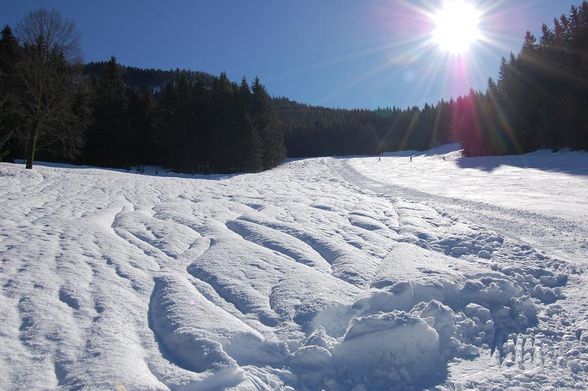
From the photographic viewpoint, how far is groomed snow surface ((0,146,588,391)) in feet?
10.8

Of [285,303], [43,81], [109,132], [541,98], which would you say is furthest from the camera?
[109,132]

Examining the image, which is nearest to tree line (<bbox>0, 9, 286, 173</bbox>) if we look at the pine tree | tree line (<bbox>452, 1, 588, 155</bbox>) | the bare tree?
the pine tree

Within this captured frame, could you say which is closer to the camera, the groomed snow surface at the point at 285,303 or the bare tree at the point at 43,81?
the groomed snow surface at the point at 285,303

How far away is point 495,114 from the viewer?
3978cm

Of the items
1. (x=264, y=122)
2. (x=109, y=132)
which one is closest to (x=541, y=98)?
(x=264, y=122)

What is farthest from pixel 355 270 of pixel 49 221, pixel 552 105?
pixel 552 105

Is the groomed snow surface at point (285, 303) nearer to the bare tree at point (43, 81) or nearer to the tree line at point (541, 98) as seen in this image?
the bare tree at point (43, 81)

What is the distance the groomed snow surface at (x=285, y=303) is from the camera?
3285mm

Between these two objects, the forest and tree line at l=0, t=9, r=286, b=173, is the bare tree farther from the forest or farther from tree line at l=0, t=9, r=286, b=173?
tree line at l=0, t=9, r=286, b=173

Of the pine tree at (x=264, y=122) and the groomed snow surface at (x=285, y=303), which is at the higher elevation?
the pine tree at (x=264, y=122)

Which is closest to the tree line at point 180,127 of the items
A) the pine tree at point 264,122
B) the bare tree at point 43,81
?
the pine tree at point 264,122

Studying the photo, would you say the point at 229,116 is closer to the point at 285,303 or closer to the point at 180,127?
the point at 180,127

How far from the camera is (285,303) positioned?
14.6 feet

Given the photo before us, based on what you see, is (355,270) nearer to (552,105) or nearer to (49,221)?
(49,221)
